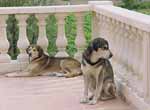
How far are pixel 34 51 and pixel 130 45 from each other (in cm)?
157

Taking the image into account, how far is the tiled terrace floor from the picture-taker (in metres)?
4.81

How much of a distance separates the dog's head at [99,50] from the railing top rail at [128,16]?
0.31m

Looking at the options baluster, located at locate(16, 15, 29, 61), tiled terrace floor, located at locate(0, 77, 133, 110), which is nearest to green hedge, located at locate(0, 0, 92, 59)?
baluster, located at locate(16, 15, 29, 61)

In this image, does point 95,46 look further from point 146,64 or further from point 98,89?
point 146,64

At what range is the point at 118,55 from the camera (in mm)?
5391

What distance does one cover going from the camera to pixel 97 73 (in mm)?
4902

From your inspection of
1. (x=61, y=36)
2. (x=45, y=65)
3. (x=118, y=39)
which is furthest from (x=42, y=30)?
(x=118, y=39)

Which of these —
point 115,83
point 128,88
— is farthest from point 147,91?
point 115,83

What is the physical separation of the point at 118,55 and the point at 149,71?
106 centimetres

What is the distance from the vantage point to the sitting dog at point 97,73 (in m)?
4.82

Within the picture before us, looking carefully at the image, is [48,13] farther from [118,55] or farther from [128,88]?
[128,88]

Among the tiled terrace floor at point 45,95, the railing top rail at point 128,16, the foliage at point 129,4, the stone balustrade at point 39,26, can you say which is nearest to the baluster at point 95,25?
the stone balustrade at point 39,26

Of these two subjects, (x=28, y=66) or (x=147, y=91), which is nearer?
(x=147, y=91)

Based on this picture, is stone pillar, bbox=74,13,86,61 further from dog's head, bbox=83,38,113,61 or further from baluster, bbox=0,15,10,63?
dog's head, bbox=83,38,113,61
